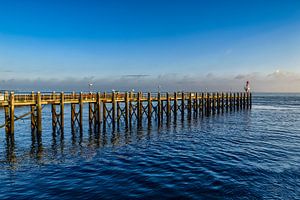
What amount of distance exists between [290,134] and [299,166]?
15597 mm

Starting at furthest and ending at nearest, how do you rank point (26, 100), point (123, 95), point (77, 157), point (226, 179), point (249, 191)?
point (123, 95)
point (26, 100)
point (77, 157)
point (226, 179)
point (249, 191)

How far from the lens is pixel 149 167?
17141mm

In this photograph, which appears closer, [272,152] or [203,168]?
[203,168]

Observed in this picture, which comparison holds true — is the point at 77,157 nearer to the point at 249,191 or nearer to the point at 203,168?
the point at 203,168

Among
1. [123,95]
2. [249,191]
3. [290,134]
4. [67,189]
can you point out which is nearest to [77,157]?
[67,189]

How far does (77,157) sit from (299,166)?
16079 millimetres

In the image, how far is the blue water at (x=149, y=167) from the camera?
13023mm

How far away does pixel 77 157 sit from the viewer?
1950cm

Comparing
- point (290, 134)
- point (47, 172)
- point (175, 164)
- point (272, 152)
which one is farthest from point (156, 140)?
point (290, 134)

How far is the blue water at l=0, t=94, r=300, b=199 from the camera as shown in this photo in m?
13.0

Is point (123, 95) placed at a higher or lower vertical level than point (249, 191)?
higher

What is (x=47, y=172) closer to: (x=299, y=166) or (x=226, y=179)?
(x=226, y=179)

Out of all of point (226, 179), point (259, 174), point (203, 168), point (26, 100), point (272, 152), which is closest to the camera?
point (226, 179)

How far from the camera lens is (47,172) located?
15.9 meters
